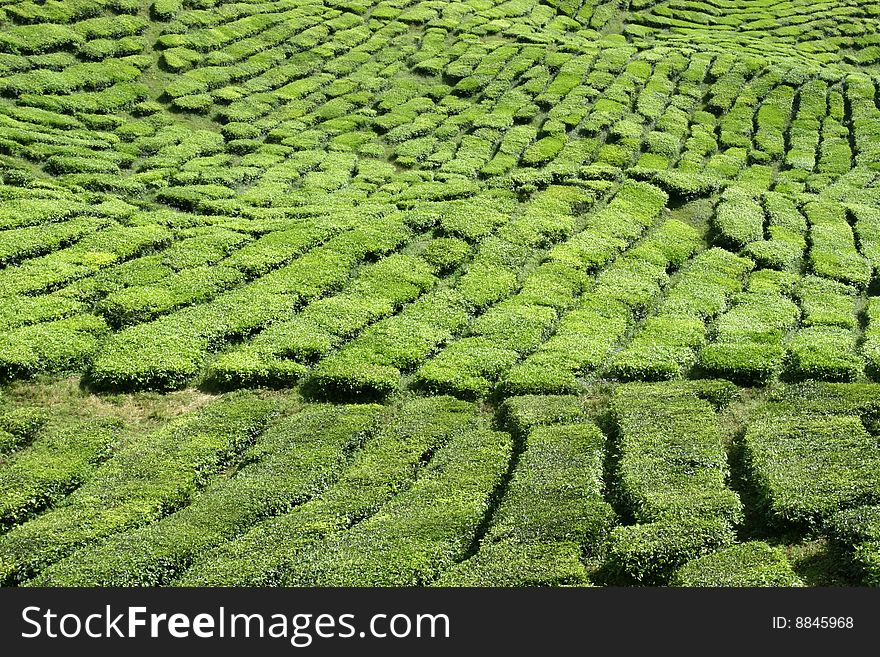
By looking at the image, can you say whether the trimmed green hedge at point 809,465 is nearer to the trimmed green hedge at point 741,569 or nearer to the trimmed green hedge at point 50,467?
the trimmed green hedge at point 741,569

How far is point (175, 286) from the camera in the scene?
2073 cm

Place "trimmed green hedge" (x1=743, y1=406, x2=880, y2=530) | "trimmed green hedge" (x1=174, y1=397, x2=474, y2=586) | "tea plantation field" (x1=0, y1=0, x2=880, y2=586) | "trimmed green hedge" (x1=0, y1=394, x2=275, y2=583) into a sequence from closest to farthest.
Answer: "trimmed green hedge" (x1=174, y1=397, x2=474, y2=586) < "trimmed green hedge" (x1=0, y1=394, x2=275, y2=583) < "tea plantation field" (x1=0, y1=0, x2=880, y2=586) < "trimmed green hedge" (x1=743, y1=406, x2=880, y2=530)

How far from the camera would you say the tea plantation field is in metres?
14.0

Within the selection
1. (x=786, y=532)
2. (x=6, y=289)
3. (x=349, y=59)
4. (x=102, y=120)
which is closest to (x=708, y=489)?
(x=786, y=532)

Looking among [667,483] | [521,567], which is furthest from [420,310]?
[521,567]

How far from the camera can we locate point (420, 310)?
2091 centimetres

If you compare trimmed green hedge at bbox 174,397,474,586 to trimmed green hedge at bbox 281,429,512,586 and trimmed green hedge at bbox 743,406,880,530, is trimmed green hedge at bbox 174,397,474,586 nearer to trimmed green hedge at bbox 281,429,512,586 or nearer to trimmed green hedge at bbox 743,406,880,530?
trimmed green hedge at bbox 281,429,512,586

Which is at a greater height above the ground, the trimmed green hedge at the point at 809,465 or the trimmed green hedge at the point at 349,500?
the trimmed green hedge at the point at 809,465

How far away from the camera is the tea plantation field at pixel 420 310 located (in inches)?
550

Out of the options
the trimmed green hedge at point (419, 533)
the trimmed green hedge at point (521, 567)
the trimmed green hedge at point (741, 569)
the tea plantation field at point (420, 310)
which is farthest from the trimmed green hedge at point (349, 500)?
the trimmed green hedge at point (741, 569)

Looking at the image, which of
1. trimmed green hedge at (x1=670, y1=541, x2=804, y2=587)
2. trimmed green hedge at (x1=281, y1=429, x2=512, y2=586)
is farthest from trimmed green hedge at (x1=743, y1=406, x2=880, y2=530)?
trimmed green hedge at (x1=281, y1=429, x2=512, y2=586)

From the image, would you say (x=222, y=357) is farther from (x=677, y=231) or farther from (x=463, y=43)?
(x=463, y=43)

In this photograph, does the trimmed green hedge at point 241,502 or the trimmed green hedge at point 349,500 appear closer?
the trimmed green hedge at point 241,502

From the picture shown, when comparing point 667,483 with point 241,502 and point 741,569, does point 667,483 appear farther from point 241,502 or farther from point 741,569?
point 241,502
